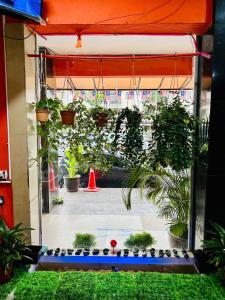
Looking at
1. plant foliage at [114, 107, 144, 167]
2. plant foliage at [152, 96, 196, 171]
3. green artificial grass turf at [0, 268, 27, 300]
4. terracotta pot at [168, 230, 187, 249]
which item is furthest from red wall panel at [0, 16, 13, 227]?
terracotta pot at [168, 230, 187, 249]

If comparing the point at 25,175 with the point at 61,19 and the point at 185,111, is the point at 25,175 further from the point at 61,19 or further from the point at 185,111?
the point at 185,111

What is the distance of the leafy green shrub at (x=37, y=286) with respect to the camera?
233 centimetres

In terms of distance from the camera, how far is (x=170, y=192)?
3307 millimetres

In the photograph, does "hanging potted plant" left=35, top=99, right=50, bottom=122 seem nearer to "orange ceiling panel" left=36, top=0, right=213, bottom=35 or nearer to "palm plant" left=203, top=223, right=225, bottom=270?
"orange ceiling panel" left=36, top=0, right=213, bottom=35

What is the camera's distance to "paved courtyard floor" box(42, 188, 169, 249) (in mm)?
3678

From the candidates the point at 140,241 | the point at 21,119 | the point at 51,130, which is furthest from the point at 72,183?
the point at 21,119

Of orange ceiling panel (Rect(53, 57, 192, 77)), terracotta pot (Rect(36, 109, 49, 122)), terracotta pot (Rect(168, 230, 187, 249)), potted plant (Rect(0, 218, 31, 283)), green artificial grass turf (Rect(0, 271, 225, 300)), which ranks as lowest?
terracotta pot (Rect(168, 230, 187, 249))

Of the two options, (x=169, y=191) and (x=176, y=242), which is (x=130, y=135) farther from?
(x=176, y=242)

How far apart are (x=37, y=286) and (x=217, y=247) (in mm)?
1795

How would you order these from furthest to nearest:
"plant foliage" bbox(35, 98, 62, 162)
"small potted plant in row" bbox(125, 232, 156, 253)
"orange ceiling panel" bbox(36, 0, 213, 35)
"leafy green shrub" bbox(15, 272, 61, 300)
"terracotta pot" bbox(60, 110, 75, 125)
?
"small potted plant in row" bbox(125, 232, 156, 253) < "plant foliage" bbox(35, 98, 62, 162) < "terracotta pot" bbox(60, 110, 75, 125) < "orange ceiling panel" bbox(36, 0, 213, 35) < "leafy green shrub" bbox(15, 272, 61, 300)

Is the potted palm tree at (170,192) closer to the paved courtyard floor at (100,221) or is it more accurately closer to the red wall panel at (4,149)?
the paved courtyard floor at (100,221)

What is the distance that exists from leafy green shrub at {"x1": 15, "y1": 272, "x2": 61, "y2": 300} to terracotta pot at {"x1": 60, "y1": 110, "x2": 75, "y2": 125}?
159 centimetres

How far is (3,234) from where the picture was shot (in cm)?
254

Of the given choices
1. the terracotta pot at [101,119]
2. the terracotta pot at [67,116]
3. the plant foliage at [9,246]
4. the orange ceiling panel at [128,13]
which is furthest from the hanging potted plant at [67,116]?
the plant foliage at [9,246]
